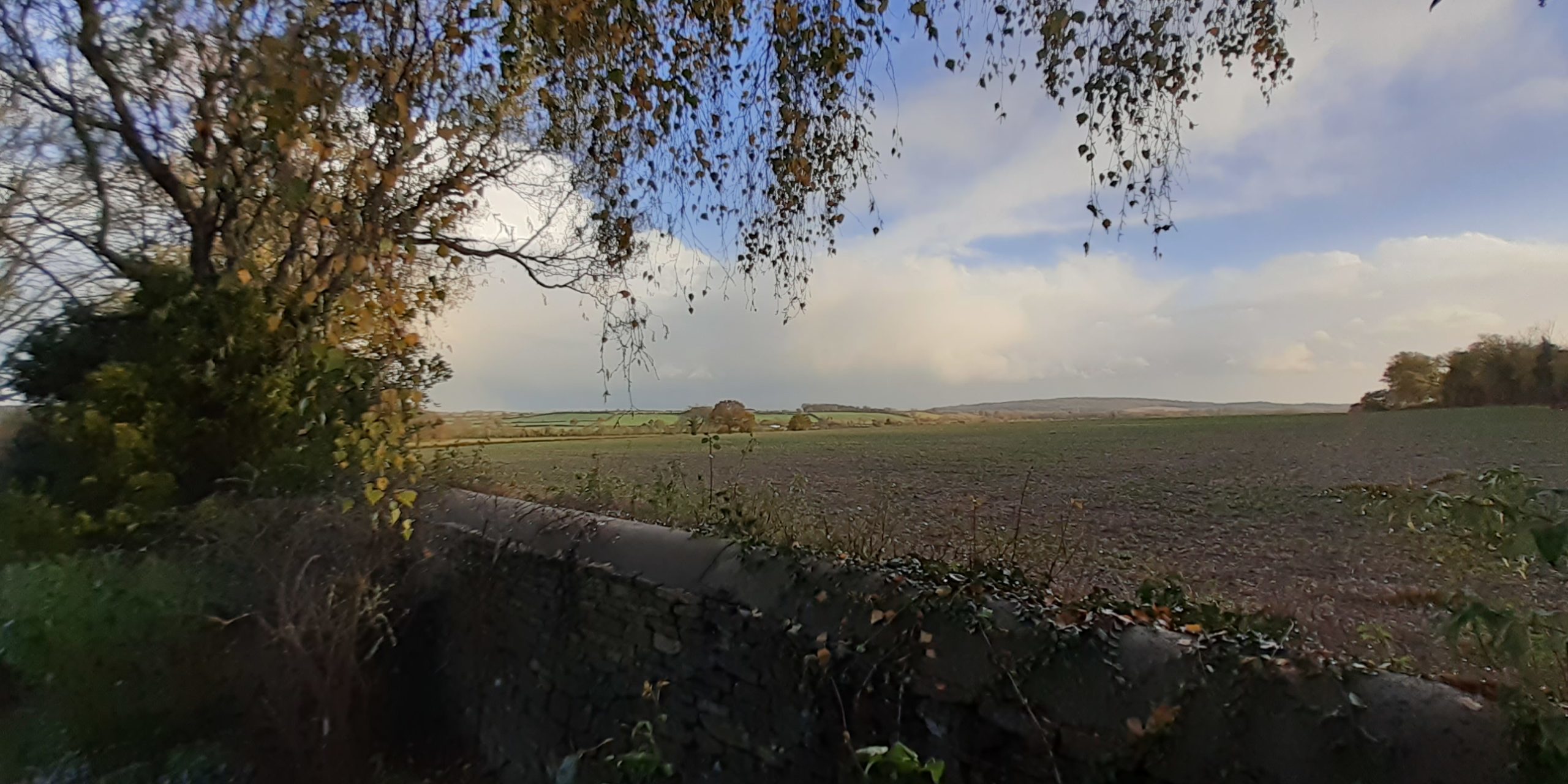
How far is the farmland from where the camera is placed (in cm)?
229

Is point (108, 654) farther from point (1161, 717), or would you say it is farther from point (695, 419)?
point (1161, 717)

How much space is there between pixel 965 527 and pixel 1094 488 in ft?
2.15

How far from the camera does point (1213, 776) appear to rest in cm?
199

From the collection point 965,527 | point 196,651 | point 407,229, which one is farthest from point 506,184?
point 965,527

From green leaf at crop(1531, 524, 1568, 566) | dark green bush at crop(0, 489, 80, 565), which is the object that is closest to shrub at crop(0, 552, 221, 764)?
dark green bush at crop(0, 489, 80, 565)

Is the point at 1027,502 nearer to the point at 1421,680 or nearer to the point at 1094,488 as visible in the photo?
the point at 1094,488

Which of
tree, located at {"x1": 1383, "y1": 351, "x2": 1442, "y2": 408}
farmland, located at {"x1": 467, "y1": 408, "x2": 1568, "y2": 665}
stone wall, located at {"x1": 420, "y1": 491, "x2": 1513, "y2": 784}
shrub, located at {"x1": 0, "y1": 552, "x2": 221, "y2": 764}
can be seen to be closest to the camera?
stone wall, located at {"x1": 420, "y1": 491, "x2": 1513, "y2": 784}

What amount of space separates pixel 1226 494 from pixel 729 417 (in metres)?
3.23

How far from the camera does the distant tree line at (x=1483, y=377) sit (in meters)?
2.39

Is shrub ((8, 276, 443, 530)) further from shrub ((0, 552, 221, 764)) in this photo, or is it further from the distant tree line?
the distant tree line

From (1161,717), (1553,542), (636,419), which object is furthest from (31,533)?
(1553,542)

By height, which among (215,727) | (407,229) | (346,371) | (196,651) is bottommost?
(215,727)

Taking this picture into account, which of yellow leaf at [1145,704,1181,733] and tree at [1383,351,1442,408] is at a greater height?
tree at [1383,351,1442,408]

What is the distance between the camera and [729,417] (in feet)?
18.8
